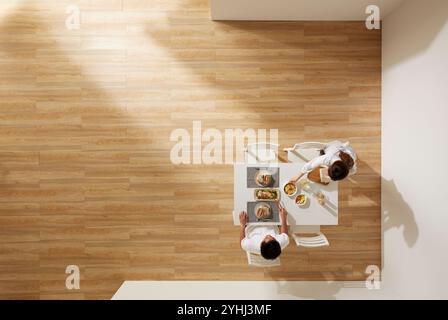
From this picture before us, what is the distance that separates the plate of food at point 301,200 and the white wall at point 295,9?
5.60ft

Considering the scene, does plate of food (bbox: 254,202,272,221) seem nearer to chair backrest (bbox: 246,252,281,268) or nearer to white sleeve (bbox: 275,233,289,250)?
white sleeve (bbox: 275,233,289,250)

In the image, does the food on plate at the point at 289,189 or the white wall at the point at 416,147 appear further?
the food on plate at the point at 289,189

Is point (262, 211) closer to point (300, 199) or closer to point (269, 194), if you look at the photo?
point (269, 194)

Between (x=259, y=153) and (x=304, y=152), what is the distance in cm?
43

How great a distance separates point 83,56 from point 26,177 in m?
1.36

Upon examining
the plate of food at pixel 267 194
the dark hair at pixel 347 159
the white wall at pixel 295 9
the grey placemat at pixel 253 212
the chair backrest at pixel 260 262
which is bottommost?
the chair backrest at pixel 260 262

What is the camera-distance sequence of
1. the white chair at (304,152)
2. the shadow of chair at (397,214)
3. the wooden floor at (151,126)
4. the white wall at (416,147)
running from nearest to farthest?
the white wall at (416,147), the shadow of chair at (397,214), the white chair at (304,152), the wooden floor at (151,126)

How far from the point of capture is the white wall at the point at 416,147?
245cm

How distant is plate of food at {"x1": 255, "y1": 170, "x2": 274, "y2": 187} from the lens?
273cm

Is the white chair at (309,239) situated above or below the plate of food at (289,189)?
below

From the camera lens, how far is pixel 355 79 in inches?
131

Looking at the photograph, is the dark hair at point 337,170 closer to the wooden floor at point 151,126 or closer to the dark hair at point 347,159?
the dark hair at point 347,159

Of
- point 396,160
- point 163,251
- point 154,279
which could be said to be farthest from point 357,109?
point 154,279

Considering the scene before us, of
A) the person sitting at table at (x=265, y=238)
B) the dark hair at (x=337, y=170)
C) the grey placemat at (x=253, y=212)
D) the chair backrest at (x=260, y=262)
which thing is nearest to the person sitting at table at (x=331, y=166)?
the dark hair at (x=337, y=170)
